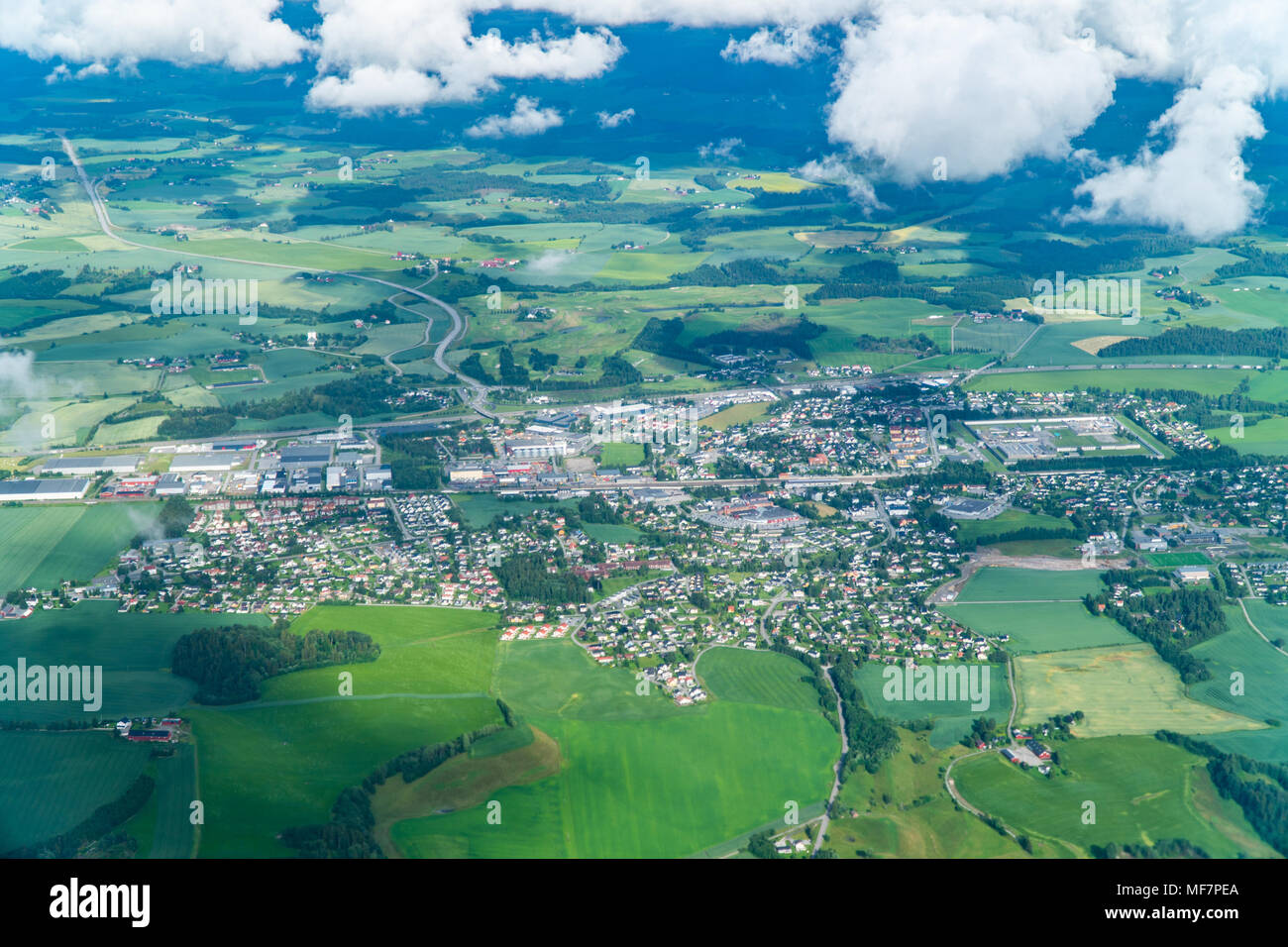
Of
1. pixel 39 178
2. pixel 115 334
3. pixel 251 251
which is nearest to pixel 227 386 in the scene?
pixel 115 334

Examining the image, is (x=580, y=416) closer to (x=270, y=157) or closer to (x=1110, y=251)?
(x=1110, y=251)

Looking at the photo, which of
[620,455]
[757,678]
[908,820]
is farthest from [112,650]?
[620,455]

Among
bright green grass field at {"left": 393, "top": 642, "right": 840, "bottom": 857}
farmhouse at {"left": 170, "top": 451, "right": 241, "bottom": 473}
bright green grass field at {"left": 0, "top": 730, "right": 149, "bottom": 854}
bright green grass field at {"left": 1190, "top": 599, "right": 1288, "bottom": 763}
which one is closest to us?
bright green grass field at {"left": 0, "top": 730, "right": 149, "bottom": 854}

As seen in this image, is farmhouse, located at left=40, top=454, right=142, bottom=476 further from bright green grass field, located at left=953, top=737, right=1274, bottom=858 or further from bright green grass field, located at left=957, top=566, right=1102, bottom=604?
bright green grass field, located at left=953, top=737, right=1274, bottom=858

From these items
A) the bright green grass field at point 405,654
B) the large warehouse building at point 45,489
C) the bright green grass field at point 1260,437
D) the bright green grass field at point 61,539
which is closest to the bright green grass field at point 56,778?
the bright green grass field at point 405,654

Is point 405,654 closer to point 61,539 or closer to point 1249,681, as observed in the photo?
point 61,539

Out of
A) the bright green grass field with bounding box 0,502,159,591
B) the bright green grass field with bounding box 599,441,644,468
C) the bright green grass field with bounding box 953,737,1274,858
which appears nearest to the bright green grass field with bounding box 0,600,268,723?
the bright green grass field with bounding box 0,502,159,591
